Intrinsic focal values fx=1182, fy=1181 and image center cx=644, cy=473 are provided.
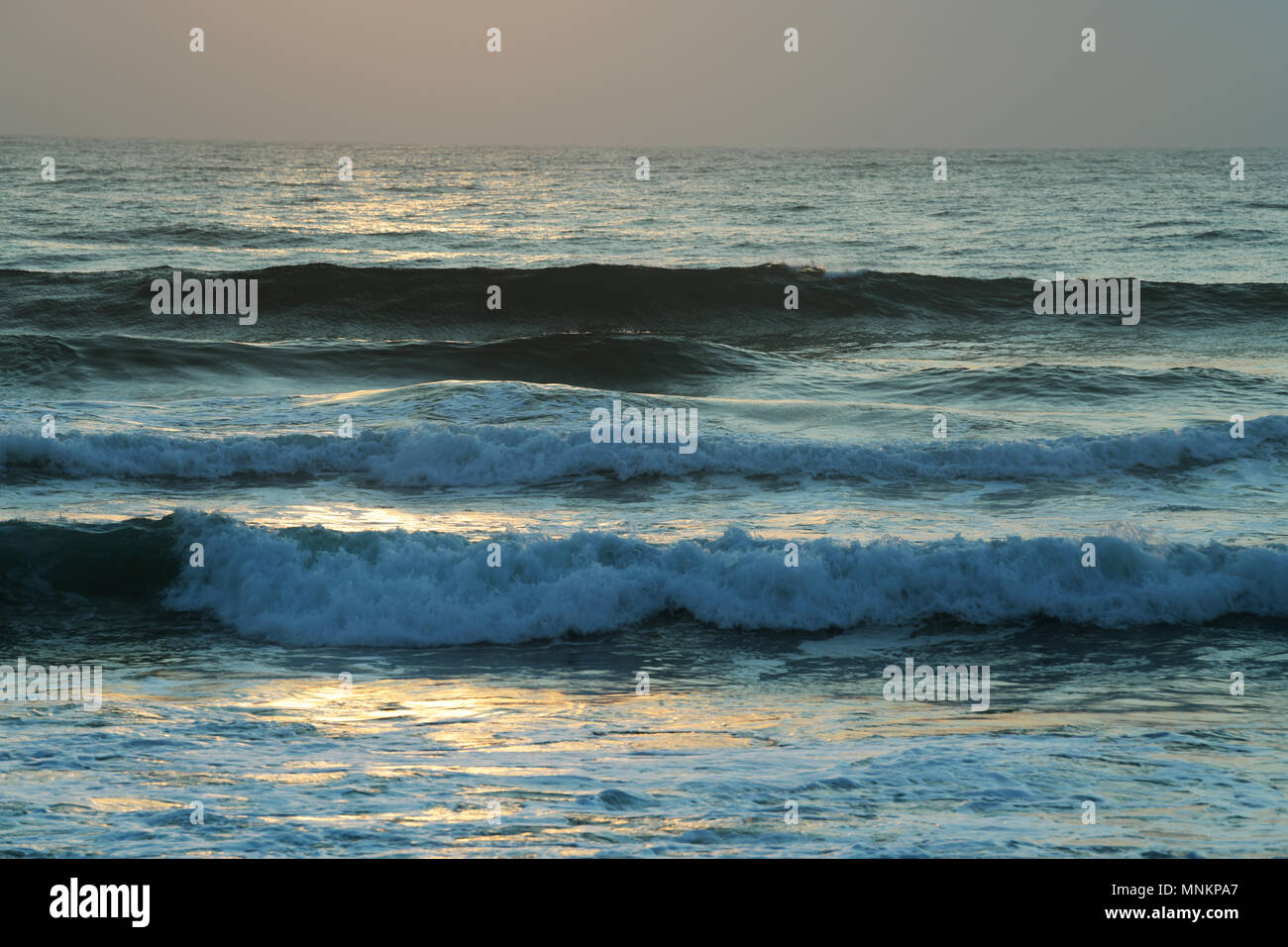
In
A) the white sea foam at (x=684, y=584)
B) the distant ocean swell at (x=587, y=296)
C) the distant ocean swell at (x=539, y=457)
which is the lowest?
the white sea foam at (x=684, y=584)

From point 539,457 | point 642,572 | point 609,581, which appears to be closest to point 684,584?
point 642,572

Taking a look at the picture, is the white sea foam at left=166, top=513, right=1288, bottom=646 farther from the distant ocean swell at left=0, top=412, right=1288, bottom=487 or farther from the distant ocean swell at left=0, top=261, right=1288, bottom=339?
the distant ocean swell at left=0, top=261, right=1288, bottom=339

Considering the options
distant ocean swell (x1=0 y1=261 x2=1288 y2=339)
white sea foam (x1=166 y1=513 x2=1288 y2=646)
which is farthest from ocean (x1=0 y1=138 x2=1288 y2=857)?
distant ocean swell (x1=0 y1=261 x2=1288 y2=339)

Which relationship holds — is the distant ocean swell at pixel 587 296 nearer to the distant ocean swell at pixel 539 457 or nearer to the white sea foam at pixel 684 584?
the distant ocean swell at pixel 539 457

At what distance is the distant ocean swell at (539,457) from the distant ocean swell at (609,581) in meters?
3.25

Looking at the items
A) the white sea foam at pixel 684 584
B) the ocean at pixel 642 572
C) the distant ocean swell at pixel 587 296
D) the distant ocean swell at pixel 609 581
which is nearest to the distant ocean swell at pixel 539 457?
the ocean at pixel 642 572

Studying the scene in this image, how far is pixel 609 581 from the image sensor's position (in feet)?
31.3

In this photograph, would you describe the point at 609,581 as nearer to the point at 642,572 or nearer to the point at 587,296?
the point at 642,572

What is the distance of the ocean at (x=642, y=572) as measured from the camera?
5465 millimetres

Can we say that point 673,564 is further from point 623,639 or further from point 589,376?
point 589,376

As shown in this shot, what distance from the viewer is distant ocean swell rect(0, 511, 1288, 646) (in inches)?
364

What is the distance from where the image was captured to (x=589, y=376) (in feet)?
67.9
